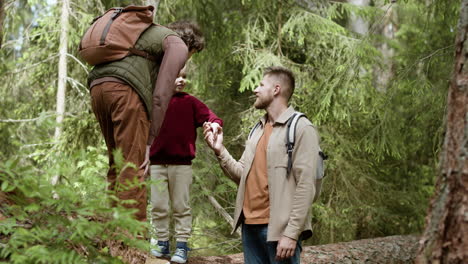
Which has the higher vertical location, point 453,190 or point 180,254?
point 453,190

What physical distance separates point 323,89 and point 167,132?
3297mm

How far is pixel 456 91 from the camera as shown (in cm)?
250

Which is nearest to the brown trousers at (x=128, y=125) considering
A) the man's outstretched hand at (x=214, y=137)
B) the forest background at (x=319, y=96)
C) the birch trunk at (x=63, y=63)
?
the man's outstretched hand at (x=214, y=137)

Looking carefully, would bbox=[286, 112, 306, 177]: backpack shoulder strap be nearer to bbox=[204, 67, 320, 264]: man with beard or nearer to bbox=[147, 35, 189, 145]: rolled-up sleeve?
bbox=[204, 67, 320, 264]: man with beard

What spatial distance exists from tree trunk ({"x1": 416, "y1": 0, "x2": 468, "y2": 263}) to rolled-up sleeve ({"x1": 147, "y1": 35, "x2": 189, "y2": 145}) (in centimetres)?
197

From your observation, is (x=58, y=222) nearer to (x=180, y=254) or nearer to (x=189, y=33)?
(x=180, y=254)

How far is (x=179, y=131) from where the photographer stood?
4699 mm

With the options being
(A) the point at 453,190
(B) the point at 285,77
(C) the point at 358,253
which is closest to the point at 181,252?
(B) the point at 285,77

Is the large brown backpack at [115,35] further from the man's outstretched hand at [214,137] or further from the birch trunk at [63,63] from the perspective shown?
the birch trunk at [63,63]

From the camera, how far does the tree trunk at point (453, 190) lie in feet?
7.65

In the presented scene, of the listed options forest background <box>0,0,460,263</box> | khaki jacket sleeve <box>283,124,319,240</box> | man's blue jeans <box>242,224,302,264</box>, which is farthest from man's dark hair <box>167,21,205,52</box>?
man's blue jeans <box>242,224,302,264</box>

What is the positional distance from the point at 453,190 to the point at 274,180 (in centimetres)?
127

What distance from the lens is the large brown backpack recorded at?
3.57 meters

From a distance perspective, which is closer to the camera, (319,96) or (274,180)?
(274,180)
